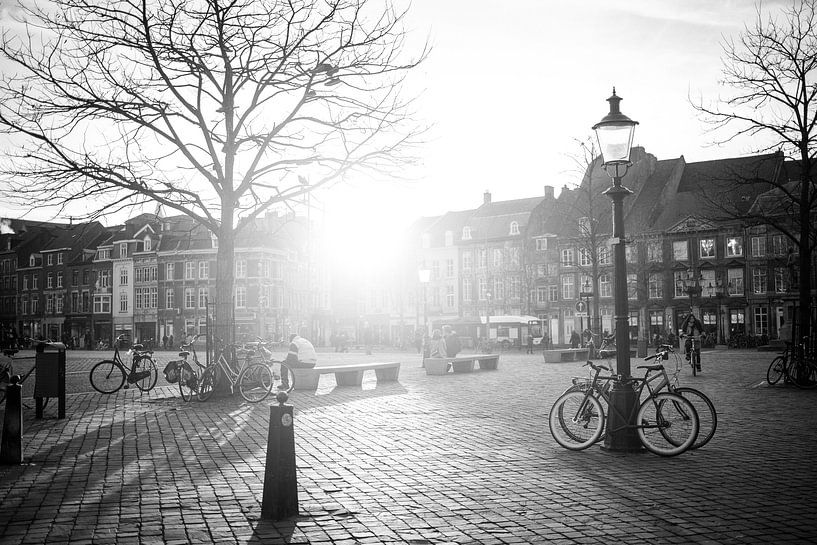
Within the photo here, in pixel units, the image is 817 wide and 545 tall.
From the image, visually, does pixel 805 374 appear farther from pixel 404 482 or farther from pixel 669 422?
pixel 404 482

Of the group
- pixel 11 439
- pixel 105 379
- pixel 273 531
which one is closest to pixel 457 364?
pixel 105 379

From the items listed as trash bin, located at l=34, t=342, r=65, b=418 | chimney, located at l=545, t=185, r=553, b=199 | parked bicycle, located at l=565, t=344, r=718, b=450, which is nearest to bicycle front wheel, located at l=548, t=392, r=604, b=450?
parked bicycle, located at l=565, t=344, r=718, b=450

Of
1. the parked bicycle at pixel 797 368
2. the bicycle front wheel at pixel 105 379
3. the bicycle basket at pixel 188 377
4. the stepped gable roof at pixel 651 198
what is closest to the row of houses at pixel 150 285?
the stepped gable roof at pixel 651 198

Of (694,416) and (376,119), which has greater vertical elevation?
(376,119)

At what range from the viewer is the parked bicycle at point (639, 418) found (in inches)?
346

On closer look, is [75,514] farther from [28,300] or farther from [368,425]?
[28,300]

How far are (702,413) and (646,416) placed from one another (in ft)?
2.12

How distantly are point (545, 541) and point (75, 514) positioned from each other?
3.67m

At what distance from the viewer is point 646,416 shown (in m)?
9.04

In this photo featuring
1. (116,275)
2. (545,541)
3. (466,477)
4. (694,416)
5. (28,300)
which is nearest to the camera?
(545,541)

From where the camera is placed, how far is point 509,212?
79.9 metres

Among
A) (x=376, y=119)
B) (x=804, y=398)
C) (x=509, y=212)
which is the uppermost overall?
(x=509, y=212)

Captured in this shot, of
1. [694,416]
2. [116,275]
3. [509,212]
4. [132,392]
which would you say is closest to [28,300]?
[116,275]

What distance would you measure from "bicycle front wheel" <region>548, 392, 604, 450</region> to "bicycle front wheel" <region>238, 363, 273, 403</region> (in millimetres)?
7513
